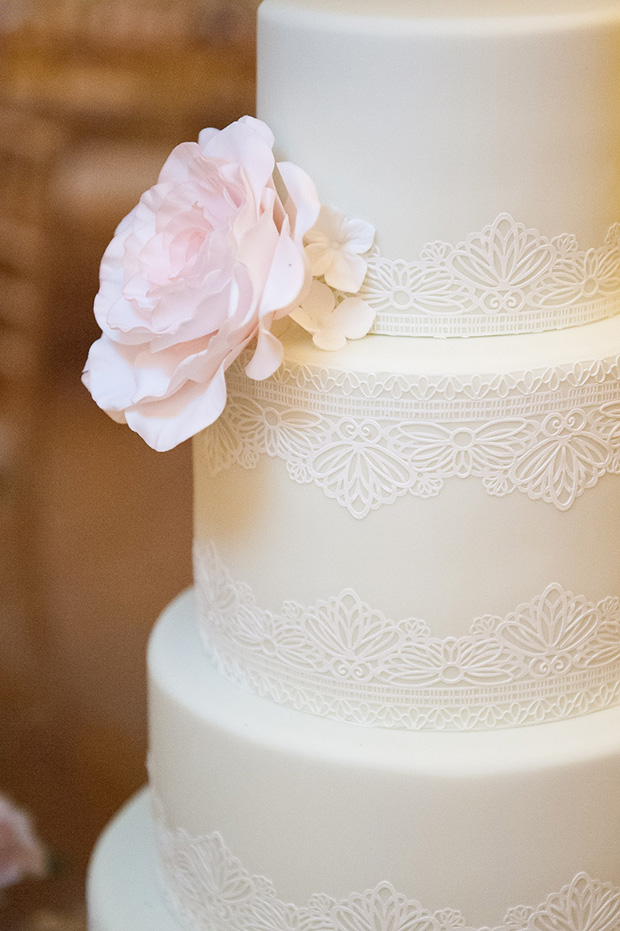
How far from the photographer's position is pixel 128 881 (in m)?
1.70

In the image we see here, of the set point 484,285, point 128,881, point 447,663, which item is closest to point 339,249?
point 484,285

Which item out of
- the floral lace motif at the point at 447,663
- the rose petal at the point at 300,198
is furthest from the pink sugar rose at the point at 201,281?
the floral lace motif at the point at 447,663

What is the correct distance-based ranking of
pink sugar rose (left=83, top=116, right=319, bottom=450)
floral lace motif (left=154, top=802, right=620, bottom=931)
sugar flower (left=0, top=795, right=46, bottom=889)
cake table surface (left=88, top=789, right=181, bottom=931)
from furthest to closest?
sugar flower (left=0, top=795, right=46, bottom=889)
cake table surface (left=88, top=789, right=181, bottom=931)
floral lace motif (left=154, top=802, right=620, bottom=931)
pink sugar rose (left=83, top=116, right=319, bottom=450)

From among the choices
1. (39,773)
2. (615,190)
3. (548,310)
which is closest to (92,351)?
(548,310)

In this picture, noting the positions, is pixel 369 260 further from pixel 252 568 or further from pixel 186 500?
pixel 186 500

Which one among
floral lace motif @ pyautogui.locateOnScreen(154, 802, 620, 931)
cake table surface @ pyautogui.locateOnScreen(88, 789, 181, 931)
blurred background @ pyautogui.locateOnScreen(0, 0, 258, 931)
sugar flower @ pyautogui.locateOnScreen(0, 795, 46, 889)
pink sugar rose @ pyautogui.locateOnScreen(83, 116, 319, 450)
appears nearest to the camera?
pink sugar rose @ pyautogui.locateOnScreen(83, 116, 319, 450)

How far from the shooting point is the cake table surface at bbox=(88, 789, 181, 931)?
161cm

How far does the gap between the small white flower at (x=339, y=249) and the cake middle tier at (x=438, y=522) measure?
0.08 metres

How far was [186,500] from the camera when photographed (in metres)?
3.42

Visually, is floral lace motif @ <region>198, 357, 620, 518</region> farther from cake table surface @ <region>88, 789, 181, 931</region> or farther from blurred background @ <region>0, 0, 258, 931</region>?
blurred background @ <region>0, 0, 258, 931</region>

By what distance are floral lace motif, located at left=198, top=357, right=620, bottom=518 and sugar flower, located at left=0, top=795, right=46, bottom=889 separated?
1348 millimetres

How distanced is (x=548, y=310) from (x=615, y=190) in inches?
6.4

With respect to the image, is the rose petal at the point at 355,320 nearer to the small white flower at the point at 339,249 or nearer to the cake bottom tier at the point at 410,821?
the small white flower at the point at 339,249

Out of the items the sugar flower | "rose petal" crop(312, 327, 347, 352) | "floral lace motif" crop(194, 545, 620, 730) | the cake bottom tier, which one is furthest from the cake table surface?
"rose petal" crop(312, 327, 347, 352)
